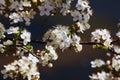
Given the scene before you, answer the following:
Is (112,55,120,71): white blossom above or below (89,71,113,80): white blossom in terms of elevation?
above

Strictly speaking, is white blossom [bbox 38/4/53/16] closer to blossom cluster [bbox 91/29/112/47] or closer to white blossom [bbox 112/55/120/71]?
blossom cluster [bbox 91/29/112/47]

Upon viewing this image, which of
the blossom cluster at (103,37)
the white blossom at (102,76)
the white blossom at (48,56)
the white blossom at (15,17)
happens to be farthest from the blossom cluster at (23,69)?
the blossom cluster at (103,37)

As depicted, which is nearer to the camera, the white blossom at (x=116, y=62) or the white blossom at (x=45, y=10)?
the white blossom at (x=45, y=10)

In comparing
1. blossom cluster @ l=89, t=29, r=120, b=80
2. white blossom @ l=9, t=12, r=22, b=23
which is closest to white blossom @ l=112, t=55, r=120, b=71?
blossom cluster @ l=89, t=29, r=120, b=80

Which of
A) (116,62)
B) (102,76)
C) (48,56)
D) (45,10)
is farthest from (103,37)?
(45,10)

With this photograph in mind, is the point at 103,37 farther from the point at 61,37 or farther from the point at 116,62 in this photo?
the point at 61,37

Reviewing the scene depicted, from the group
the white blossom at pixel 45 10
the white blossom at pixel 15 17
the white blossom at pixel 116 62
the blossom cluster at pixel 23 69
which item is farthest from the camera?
the white blossom at pixel 116 62

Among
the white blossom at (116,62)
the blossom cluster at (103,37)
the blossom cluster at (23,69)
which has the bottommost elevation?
the blossom cluster at (23,69)

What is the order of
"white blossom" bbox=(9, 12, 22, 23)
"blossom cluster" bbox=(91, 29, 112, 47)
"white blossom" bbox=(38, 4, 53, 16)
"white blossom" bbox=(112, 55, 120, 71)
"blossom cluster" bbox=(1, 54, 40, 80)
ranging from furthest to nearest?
"blossom cluster" bbox=(91, 29, 112, 47)
"white blossom" bbox=(112, 55, 120, 71)
"white blossom" bbox=(9, 12, 22, 23)
"white blossom" bbox=(38, 4, 53, 16)
"blossom cluster" bbox=(1, 54, 40, 80)

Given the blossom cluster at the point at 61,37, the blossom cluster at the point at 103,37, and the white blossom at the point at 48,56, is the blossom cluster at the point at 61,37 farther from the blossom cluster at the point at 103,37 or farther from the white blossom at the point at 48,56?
the blossom cluster at the point at 103,37

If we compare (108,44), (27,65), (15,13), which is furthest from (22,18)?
(108,44)

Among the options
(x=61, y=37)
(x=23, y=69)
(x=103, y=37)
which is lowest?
(x=23, y=69)

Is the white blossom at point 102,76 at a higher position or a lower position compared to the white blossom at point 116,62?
lower

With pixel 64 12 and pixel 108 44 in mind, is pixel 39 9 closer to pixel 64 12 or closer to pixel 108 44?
pixel 64 12
